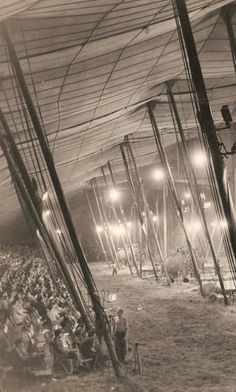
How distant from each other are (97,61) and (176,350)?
6729 millimetres

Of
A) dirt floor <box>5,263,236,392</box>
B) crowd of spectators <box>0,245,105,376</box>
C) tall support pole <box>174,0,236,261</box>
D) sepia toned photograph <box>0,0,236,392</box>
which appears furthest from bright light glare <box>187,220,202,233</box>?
tall support pole <box>174,0,236,261</box>

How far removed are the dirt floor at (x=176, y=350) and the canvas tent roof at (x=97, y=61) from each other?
5596 millimetres

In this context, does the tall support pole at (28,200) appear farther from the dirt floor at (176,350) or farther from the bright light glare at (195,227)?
the bright light glare at (195,227)

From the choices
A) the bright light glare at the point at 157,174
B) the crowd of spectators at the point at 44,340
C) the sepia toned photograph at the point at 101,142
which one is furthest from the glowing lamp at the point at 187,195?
the crowd of spectators at the point at 44,340

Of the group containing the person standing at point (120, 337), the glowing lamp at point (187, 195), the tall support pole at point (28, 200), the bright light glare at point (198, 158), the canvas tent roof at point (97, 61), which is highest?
the canvas tent roof at point (97, 61)

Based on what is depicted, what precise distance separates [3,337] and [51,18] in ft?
23.7

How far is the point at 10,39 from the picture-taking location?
6.65 meters

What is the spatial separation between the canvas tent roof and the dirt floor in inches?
220

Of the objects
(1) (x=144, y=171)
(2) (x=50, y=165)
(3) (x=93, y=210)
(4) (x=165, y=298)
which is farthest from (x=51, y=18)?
(3) (x=93, y=210)

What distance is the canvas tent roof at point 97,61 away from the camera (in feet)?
21.2

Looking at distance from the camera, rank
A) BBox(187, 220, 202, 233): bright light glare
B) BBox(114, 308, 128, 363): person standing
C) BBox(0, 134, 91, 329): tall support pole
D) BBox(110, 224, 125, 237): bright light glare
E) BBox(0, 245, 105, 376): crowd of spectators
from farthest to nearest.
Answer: BBox(110, 224, 125, 237): bright light glare, BBox(187, 220, 202, 233): bright light glare, BBox(114, 308, 128, 363): person standing, BBox(0, 245, 105, 376): crowd of spectators, BBox(0, 134, 91, 329): tall support pole

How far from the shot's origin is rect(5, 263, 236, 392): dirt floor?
27.8 ft

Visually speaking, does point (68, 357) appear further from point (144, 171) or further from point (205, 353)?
point (144, 171)

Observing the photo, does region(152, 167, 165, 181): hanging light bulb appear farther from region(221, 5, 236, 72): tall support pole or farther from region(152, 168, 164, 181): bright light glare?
region(221, 5, 236, 72): tall support pole
